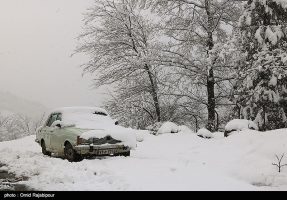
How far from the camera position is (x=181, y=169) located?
35.0 feet

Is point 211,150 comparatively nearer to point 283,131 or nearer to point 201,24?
point 283,131

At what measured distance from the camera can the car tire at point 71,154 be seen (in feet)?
42.8

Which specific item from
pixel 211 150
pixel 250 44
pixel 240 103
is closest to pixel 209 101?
pixel 240 103

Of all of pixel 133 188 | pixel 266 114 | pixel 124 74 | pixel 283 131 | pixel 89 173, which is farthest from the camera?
pixel 124 74

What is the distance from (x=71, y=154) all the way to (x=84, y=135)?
824 mm

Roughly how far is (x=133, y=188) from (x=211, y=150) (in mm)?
7351

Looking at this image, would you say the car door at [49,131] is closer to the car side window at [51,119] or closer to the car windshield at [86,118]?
the car side window at [51,119]

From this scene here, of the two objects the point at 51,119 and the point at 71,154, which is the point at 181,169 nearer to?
the point at 71,154

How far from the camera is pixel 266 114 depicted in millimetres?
17875

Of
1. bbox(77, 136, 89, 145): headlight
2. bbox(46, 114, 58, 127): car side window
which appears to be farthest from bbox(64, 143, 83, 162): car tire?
bbox(46, 114, 58, 127): car side window

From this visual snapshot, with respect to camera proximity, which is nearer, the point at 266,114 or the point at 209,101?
the point at 266,114

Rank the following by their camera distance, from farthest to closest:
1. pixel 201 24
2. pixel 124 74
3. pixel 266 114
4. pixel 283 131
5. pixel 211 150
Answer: pixel 124 74, pixel 201 24, pixel 266 114, pixel 211 150, pixel 283 131

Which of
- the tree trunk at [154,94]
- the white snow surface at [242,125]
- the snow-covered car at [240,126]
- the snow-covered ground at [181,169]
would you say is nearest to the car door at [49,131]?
the snow-covered ground at [181,169]
